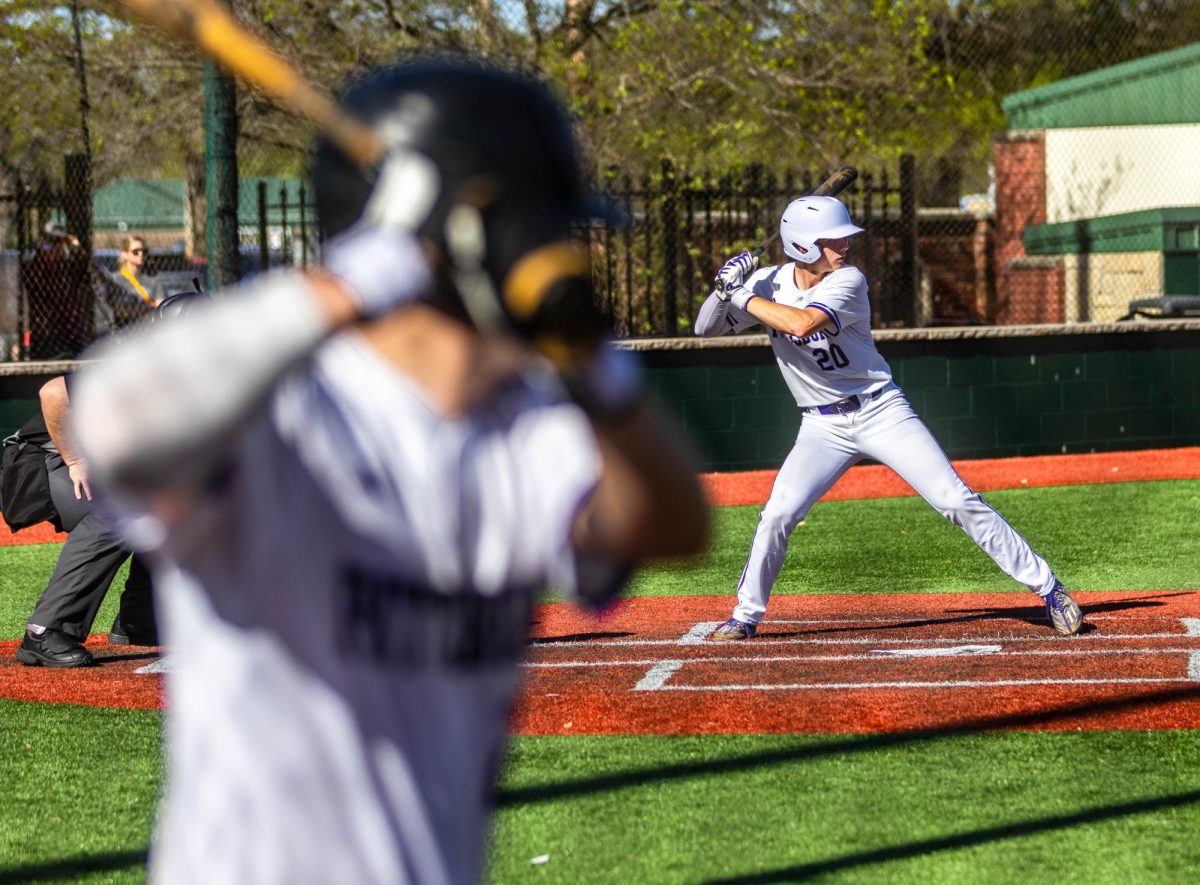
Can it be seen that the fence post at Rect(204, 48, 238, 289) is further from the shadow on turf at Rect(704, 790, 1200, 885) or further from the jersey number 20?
the shadow on turf at Rect(704, 790, 1200, 885)

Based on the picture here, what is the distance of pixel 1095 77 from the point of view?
26547mm

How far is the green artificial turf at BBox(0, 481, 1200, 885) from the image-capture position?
15.2 ft

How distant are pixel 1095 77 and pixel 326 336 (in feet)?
87.9

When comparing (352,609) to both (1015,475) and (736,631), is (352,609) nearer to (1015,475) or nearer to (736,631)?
(736,631)

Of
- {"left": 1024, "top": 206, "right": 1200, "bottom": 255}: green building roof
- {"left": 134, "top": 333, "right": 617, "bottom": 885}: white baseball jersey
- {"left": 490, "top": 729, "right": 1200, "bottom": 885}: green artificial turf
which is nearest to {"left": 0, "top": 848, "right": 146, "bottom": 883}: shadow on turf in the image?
{"left": 490, "top": 729, "right": 1200, "bottom": 885}: green artificial turf

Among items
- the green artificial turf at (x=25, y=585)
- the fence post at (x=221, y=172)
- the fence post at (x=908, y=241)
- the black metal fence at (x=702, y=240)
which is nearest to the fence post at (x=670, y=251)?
the black metal fence at (x=702, y=240)

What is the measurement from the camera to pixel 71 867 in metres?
4.77

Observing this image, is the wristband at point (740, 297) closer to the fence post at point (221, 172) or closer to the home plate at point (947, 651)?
the home plate at point (947, 651)

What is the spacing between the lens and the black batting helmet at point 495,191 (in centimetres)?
162

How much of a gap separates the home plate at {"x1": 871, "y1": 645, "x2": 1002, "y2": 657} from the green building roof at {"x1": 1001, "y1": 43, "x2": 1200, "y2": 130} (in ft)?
62.5

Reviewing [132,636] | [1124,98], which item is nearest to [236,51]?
[132,636]

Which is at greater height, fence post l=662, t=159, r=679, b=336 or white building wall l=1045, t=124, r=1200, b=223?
white building wall l=1045, t=124, r=1200, b=223

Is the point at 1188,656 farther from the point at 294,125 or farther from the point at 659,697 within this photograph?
the point at 294,125

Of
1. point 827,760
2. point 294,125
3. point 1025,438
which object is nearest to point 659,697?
point 827,760
